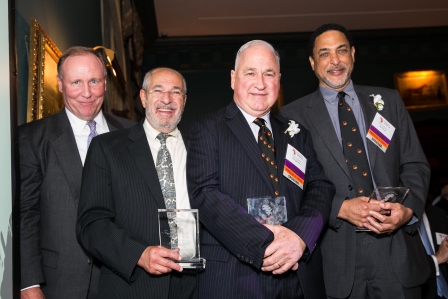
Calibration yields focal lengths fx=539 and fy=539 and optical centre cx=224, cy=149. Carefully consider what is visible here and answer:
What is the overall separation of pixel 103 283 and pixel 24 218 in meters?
0.48

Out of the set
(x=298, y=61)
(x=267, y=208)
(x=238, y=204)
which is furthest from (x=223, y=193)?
(x=298, y=61)

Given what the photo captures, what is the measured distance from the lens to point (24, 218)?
2.48 m

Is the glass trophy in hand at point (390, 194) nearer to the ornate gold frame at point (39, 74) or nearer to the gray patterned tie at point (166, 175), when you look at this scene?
the gray patterned tie at point (166, 175)

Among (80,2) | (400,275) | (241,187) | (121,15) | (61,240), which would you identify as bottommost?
(400,275)

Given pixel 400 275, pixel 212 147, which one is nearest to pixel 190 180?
pixel 212 147

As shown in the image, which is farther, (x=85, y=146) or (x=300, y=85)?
(x=300, y=85)

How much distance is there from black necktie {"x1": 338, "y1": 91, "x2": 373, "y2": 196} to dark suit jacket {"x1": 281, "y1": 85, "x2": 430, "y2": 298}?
0.04 m

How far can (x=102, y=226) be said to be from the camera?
2.34 meters

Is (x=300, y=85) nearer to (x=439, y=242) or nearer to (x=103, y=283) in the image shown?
(x=439, y=242)

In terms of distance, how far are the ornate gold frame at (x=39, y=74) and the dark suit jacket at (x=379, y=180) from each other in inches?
58.6

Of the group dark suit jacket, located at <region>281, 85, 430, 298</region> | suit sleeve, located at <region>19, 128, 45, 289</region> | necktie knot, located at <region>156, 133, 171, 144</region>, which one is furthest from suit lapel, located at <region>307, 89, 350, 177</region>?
suit sleeve, located at <region>19, 128, 45, 289</region>

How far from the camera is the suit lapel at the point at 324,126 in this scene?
9.28ft

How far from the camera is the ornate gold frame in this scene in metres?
3.10

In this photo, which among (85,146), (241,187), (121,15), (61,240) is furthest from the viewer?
(121,15)
